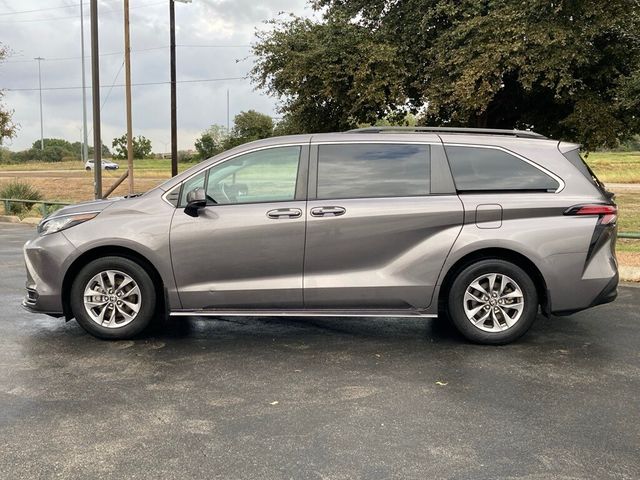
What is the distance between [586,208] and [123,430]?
3.97m

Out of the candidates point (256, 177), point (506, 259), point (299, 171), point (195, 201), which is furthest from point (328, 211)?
point (506, 259)

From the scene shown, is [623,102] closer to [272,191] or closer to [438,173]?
[438,173]

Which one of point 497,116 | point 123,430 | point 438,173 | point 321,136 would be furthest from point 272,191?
point 497,116

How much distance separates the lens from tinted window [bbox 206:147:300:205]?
5.30m

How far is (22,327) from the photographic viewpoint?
5922 mm

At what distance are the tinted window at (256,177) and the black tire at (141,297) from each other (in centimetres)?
93

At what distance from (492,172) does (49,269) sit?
12.9 feet

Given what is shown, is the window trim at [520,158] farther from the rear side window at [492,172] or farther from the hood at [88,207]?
the hood at [88,207]

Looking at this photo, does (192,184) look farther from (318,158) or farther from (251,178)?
(318,158)

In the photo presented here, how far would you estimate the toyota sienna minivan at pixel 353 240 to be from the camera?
16.9 ft

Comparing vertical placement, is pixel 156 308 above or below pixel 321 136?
below

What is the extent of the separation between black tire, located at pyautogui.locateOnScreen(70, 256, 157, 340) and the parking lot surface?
0.12m

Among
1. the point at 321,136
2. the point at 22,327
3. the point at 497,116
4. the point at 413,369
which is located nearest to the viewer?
the point at 413,369

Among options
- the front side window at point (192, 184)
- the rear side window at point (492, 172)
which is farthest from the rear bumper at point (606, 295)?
the front side window at point (192, 184)
